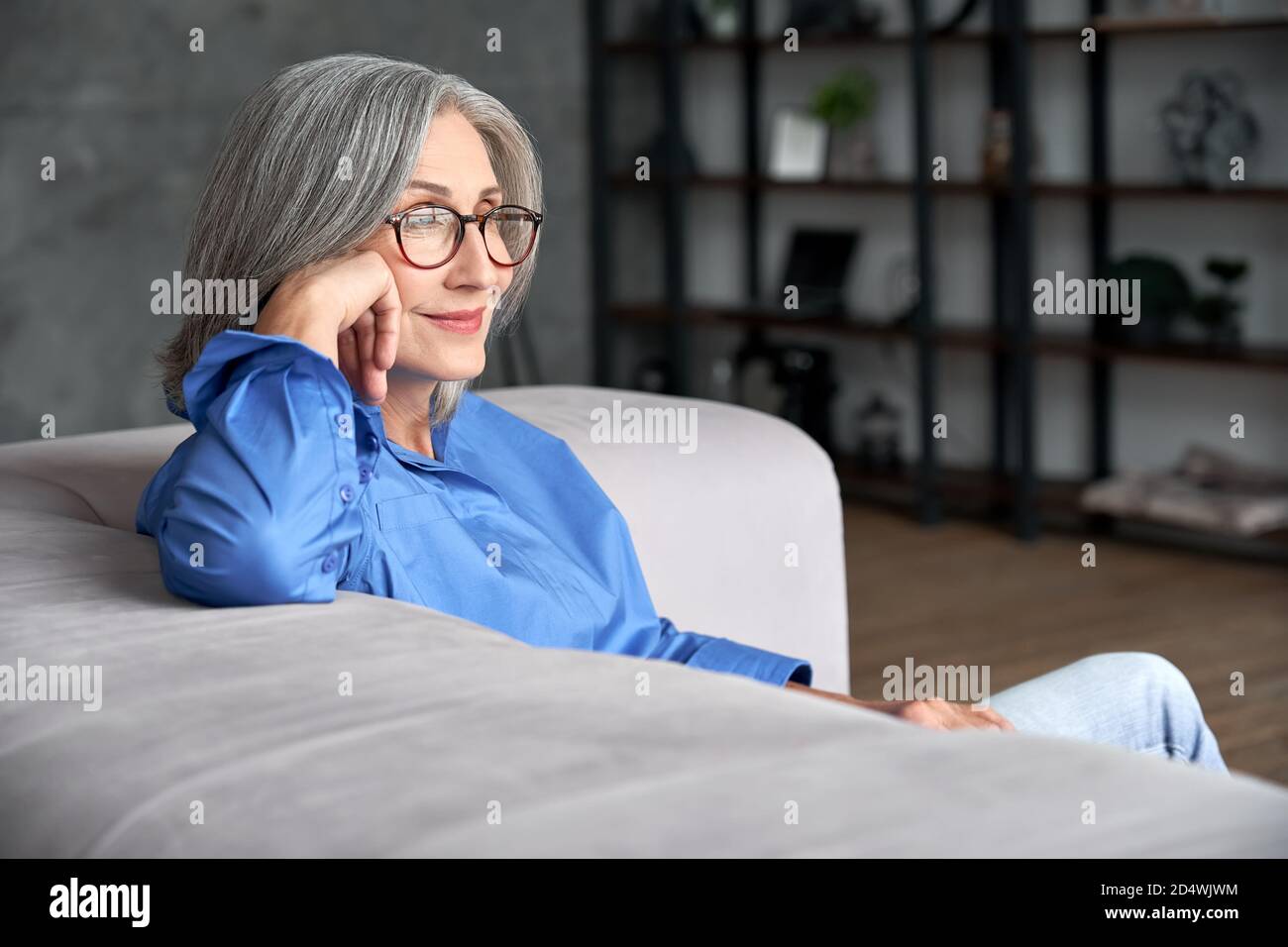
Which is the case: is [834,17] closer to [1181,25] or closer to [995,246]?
[995,246]

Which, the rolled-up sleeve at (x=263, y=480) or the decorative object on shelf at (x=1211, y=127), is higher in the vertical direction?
the decorative object on shelf at (x=1211, y=127)

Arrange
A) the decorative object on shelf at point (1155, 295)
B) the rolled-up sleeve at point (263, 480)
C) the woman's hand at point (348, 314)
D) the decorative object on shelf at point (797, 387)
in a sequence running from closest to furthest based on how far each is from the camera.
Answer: the rolled-up sleeve at point (263, 480) → the woman's hand at point (348, 314) → the decorative object on shelf at point (1155, 295) → the decorative object on shelf at point (797, 387)

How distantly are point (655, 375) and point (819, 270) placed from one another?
689mm

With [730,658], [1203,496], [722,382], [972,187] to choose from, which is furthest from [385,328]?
[722,382]

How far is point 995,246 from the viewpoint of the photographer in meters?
5.16

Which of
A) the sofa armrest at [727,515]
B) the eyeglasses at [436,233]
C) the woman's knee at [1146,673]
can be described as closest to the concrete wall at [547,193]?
the sofa armrest at [727,515]

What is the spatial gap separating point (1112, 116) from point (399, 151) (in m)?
3.80

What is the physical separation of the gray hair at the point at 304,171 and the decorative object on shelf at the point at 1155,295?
3.46 metres

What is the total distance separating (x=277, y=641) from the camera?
3.61 feet

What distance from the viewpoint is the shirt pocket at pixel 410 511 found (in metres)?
1.46

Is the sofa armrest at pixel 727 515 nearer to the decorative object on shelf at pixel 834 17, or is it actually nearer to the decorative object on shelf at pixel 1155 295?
the decorative object on shelf at pixel 1155 295

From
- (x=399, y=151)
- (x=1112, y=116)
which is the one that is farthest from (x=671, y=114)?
(x=399, y=151)

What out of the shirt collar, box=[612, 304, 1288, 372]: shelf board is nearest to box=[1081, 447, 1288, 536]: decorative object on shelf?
box=[612, 304, 1288, 372]: shelf board

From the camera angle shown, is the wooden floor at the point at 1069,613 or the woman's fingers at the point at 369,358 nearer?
the woman's fingers at the point at 369,358
